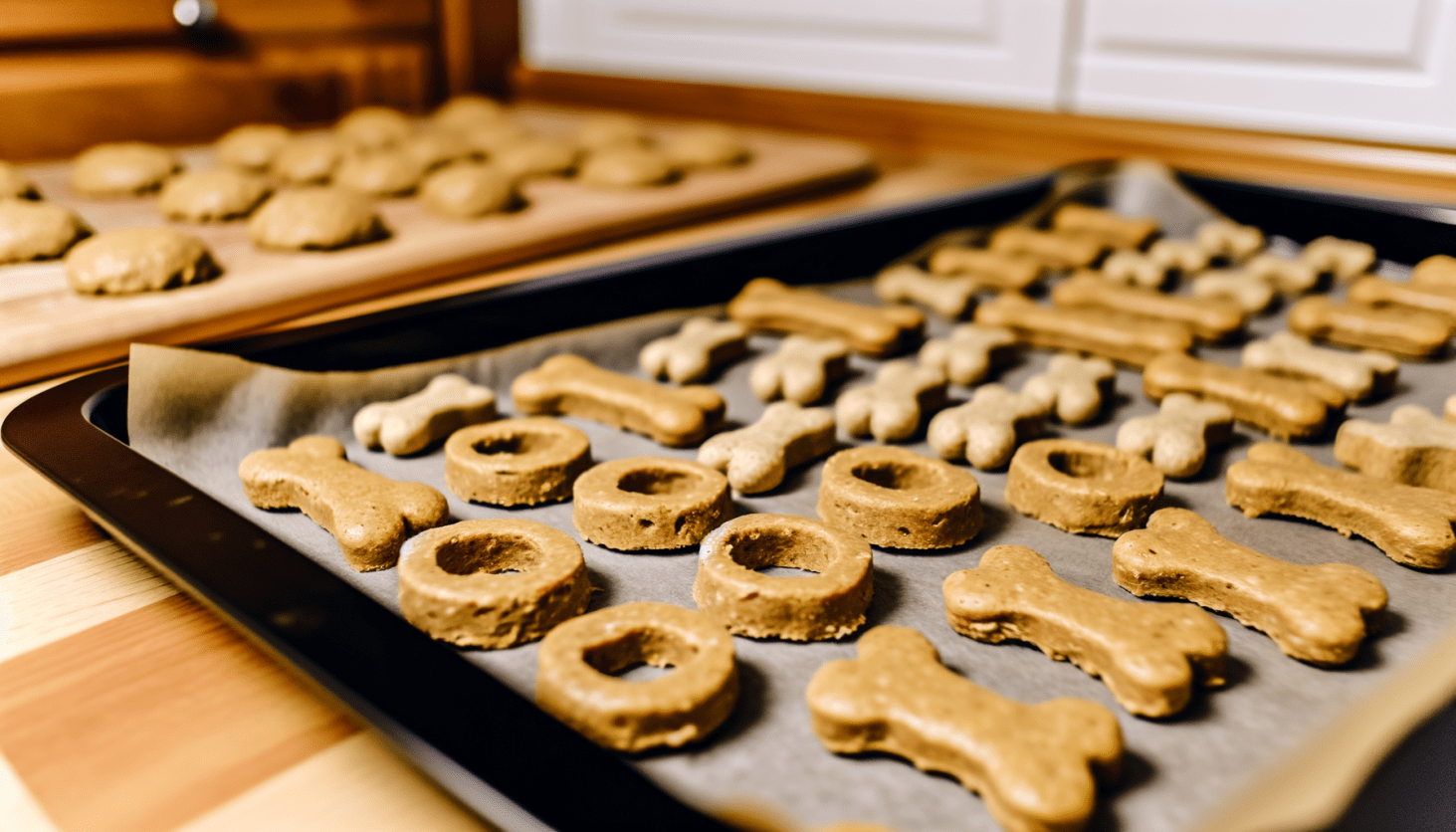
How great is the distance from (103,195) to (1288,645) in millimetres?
1895

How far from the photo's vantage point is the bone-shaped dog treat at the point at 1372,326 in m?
1.31

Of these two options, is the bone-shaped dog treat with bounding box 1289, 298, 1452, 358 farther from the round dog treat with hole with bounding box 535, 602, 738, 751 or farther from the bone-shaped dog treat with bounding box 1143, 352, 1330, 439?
the round dog treat with hole with bounding box 535, 602, 738, 751

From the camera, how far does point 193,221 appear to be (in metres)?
1.64

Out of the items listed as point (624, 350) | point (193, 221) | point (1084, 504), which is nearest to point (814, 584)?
point (1084, 504)

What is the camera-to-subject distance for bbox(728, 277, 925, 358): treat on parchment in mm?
1386

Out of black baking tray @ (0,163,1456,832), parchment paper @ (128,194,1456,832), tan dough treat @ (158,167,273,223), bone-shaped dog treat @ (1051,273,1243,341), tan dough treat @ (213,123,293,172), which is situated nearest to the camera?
black baking tray @ (0,163,1456,832)

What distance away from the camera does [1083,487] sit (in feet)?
3.11

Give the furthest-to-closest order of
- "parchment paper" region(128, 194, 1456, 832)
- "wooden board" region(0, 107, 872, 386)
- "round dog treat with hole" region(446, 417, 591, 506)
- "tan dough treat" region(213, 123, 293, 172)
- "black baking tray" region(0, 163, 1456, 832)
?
"tan dough treat" region(213, 123, 293, 172) → "wooden board" region(0, 107, 872, 386) → "round dog treat with hole" region(446, 417, 591, 506) → "parchment paper" region(128, 194, 1456, 832) → "black baking tray" region(0, 163, 1456, 832)

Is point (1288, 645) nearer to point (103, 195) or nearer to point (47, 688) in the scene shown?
point (47, 688)

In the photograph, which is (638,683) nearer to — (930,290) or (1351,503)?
(1351,503)

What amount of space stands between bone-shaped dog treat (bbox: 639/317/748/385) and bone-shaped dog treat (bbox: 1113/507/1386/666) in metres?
0.58

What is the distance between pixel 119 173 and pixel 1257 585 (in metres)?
1.86

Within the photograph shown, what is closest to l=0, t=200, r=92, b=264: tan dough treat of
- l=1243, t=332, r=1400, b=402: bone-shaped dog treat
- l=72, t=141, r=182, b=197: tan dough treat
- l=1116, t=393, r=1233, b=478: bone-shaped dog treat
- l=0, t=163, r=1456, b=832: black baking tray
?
l=72, t=141, r=182, b=197: tan dough treat

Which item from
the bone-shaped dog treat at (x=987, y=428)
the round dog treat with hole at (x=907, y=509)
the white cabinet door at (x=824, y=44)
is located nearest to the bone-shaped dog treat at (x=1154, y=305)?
the bone-shaped dog treat at (x=987, y=428)
